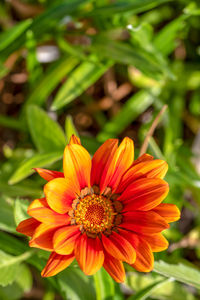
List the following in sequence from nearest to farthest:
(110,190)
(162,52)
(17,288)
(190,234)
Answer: (110,190) → (17,288) → (162,52) → (190,234)

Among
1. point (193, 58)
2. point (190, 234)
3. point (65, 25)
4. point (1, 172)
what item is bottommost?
point (190, 234)

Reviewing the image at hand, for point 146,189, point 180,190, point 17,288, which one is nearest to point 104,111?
point 180,190

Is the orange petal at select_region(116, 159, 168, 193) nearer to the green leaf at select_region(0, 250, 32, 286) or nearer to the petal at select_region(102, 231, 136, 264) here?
the petal at select_region(102, 231, 136, 264)

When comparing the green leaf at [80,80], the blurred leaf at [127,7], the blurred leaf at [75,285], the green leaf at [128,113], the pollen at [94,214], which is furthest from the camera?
the green leaf at [128,113]

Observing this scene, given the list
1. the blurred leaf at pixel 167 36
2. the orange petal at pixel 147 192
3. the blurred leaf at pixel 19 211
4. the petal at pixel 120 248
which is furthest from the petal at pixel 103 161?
the blurred leaf at pixel 167 36

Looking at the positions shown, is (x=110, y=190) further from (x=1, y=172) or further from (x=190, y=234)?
(x=190, y=234)

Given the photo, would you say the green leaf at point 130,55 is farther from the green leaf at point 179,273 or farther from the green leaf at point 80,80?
the green leaf at point 179,273
